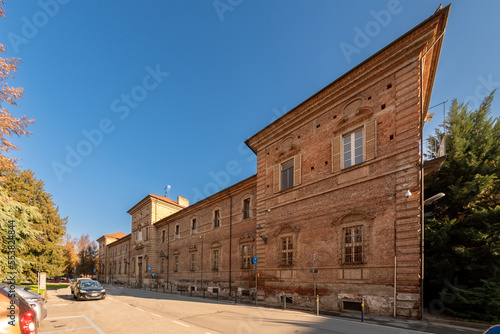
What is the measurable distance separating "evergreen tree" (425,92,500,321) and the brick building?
7.64 feet

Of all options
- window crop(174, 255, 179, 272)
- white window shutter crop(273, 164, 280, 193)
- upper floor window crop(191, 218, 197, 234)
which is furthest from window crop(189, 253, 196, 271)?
white window shutter crop(273, 164, 280, 193)

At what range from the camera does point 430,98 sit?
662 inches

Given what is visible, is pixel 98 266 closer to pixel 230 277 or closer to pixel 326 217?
pixel 230 277

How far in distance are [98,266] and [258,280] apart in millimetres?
70403

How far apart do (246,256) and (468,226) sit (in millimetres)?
15041

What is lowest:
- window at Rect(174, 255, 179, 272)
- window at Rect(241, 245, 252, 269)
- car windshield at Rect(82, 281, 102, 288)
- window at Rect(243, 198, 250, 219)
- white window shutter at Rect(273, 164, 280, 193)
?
window at Rect(174, 255, 179, 272)

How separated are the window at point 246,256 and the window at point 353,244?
10235mm

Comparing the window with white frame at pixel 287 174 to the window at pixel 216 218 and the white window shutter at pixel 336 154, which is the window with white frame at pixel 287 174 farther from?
the window at pixel 216 218

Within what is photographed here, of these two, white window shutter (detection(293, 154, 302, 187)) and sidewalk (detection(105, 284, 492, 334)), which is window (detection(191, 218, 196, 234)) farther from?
sidewalk (detection(105, 284, 492, 334))

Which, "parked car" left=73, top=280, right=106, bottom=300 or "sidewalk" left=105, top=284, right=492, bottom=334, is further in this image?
"parked car" left=73, top=280, right=106, bottom=300

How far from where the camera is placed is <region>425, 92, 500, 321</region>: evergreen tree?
10973 mm

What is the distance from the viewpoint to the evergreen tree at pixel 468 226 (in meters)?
11.0

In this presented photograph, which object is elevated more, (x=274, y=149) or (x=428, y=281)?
(x=274, y=149)

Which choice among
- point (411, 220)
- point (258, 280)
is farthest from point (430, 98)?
point (258, 280)
